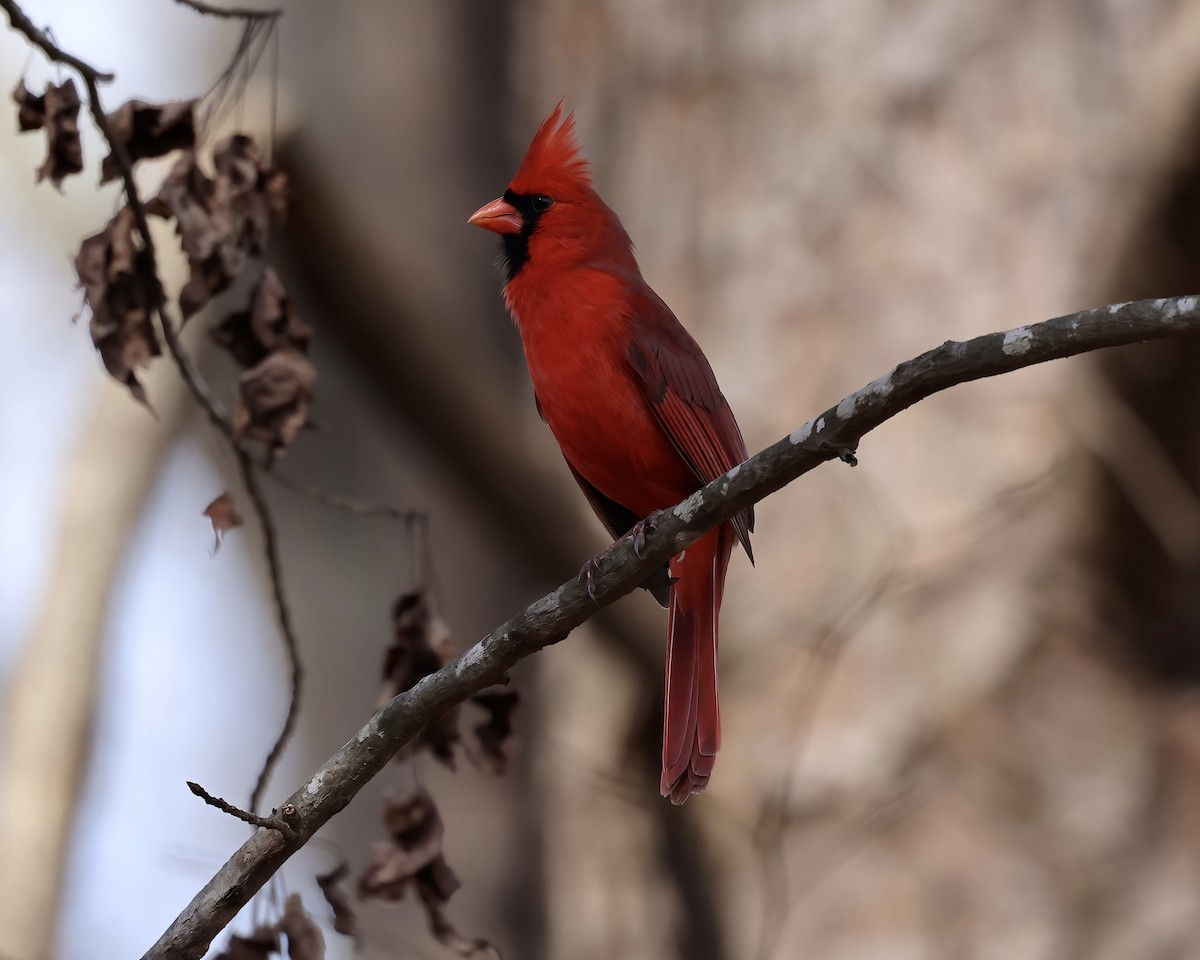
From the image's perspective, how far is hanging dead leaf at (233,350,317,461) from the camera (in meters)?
2.12

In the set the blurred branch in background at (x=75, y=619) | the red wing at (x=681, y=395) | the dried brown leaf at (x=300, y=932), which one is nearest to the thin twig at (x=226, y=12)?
the red wing at (x=681, y=395)

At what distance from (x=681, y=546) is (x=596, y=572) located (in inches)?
6.1

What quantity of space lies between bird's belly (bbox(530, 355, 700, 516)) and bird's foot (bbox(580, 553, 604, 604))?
394mm

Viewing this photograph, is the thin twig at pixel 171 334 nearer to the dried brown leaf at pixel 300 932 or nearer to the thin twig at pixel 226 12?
the thin twig at pixel 226 12

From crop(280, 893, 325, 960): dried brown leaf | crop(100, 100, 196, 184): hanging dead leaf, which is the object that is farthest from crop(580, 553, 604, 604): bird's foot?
crop(100, 100, 196, 184): hanging dead leaf

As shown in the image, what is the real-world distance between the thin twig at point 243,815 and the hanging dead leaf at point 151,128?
1.09m

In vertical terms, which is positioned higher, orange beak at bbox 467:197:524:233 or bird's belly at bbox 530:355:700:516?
orange beak at bbox 467:197:524:233

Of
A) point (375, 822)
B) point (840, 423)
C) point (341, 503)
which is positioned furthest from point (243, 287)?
point (840, 423)

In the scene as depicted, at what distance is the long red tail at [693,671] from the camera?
2.27m

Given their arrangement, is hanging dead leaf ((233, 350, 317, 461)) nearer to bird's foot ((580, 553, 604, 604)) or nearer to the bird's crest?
bird's foot ((580, 553, 604, 604))

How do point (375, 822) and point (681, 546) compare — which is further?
point (375, 822)

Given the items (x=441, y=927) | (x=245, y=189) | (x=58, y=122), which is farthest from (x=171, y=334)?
(x=441, y=927)

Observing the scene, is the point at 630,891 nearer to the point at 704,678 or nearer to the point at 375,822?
the point at 375,822

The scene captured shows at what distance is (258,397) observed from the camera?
212 centimetres
